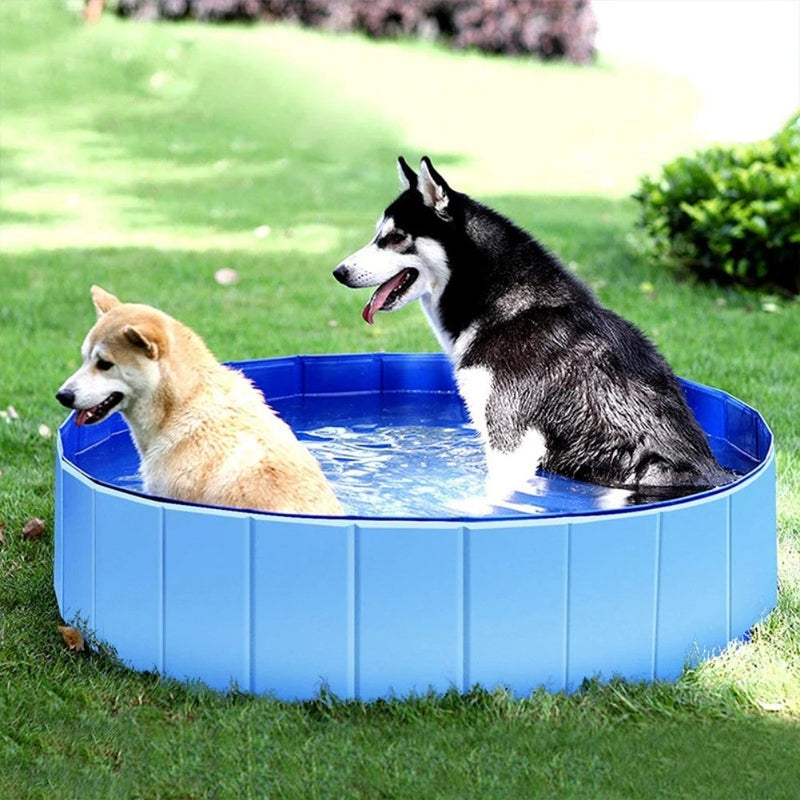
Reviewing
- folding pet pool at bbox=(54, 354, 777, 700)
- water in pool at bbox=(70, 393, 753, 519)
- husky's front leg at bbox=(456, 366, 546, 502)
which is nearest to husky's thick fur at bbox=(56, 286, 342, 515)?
folding pet pool at bbox=(54, 354, 777, 700)

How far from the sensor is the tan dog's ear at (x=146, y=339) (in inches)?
183

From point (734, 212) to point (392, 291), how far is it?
14.8 feet

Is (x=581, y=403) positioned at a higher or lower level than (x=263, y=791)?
higher

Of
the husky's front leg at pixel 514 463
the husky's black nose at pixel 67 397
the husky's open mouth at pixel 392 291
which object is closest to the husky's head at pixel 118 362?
the husky's black nose at pixel 67 397

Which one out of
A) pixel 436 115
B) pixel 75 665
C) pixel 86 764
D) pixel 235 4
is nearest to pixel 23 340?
pixel 75 665

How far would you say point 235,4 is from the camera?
21.1m

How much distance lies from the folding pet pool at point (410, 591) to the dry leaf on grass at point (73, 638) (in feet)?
0.17

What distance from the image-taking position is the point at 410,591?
4223 millimetres

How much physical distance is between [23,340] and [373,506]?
4.16 meters

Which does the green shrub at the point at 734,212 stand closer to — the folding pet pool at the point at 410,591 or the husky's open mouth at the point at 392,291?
the husky's open mouth at the point at 392,291

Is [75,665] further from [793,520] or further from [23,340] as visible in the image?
[23,340]

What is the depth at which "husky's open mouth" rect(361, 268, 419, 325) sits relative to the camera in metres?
6.04

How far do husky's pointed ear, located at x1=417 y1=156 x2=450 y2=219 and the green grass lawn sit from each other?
6.69 feet

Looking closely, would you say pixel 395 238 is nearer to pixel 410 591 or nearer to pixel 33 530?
pixel 33 530
